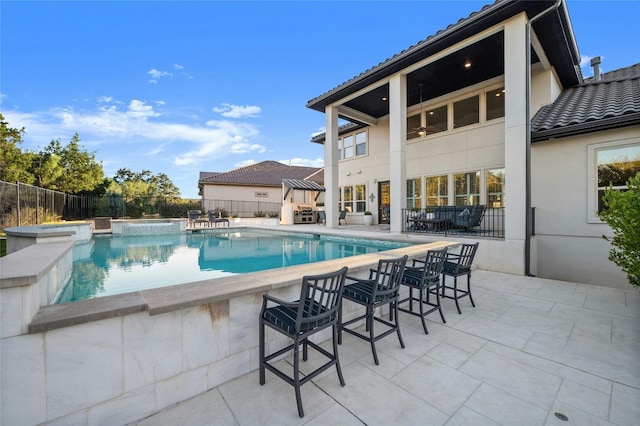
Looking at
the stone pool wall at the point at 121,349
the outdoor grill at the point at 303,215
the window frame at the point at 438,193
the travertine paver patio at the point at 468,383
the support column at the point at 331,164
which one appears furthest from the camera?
the outdoor grill at the point at 303,215

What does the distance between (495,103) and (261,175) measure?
2010cm

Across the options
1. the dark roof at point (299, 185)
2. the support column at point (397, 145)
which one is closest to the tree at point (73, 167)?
the dark roof at point (299, 185)

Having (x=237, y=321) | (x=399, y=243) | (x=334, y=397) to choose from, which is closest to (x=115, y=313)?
(x=237, y=321)

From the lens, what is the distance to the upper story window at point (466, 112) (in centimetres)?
1013

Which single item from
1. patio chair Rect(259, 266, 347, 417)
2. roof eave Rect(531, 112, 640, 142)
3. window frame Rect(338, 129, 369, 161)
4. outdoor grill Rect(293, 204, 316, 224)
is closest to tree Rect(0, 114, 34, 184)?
outdoor grill Rect(293, 204, 316, 224)

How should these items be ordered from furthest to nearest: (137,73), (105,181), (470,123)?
(105,181) → (137,73) → (470,123)

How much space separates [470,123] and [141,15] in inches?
465

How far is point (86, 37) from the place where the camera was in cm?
916

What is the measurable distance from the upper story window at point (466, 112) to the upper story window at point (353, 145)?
4735 mm

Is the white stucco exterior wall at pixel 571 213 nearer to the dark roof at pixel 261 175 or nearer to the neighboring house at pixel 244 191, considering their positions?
the neighboring house at pixel 244 191

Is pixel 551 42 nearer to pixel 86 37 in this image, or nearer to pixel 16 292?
pixel 16 292

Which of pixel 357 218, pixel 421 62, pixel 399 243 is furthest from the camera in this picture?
pixel 357 218

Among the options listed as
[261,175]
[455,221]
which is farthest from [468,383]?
[261,175]

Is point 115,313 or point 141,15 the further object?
point 141,15
